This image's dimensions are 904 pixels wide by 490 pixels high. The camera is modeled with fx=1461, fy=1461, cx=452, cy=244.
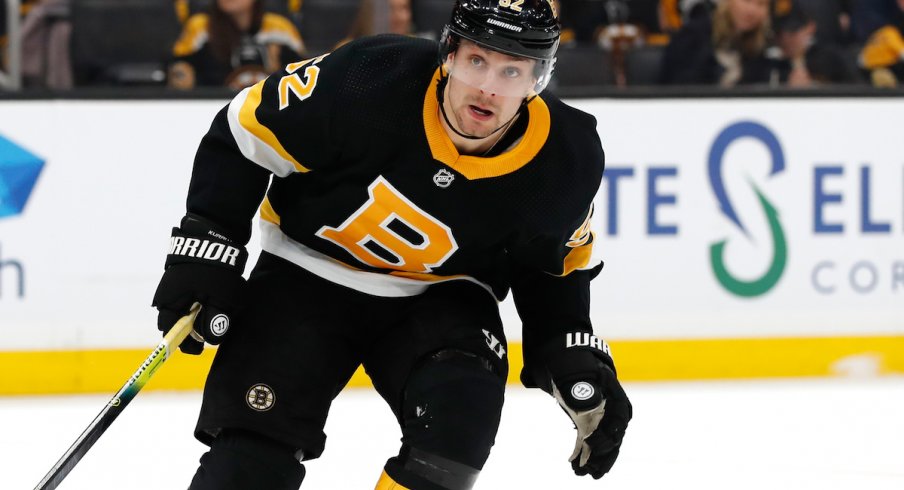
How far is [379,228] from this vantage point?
2.37 meters

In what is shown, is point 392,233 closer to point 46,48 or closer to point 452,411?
point 452,411

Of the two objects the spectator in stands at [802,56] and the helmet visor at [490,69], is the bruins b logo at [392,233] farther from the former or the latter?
the spectator in stands at [802,56]

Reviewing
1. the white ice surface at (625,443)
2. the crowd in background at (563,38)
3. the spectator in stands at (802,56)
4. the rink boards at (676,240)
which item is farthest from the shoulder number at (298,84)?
the spectator in stands at (802,56)

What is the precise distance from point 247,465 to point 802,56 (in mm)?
3316

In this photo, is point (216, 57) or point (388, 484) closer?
point (388, 484)

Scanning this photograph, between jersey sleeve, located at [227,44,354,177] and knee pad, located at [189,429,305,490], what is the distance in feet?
1.45

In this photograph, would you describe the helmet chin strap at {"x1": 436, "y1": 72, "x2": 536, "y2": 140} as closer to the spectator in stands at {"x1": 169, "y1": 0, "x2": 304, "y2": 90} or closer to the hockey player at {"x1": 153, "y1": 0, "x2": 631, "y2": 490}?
the hockey player at {"x1": 153, "y1": 0, "x2": 631, "y2": 490}

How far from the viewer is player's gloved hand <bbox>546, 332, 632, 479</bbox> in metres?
2.38

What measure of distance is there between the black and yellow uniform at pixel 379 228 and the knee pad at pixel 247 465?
0.02m

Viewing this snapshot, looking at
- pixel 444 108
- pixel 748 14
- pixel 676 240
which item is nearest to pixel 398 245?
pixel 444 108

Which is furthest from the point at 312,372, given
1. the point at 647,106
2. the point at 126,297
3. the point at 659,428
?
the point at 647,106

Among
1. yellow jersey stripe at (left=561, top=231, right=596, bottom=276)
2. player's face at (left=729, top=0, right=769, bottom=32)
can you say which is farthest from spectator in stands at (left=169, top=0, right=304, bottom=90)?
yellow jersey stripe at (left=561, top=231, right=596, bottom=276)

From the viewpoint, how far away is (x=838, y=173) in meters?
4.63

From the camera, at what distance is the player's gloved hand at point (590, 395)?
2.38m
